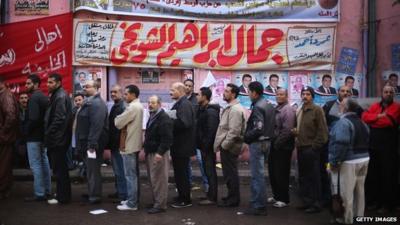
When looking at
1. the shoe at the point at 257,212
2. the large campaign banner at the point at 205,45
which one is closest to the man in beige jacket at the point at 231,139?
the shoe at the point at 257,212

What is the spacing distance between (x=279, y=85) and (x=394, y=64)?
2522 mm

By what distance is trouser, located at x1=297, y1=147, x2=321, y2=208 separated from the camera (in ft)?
24.2

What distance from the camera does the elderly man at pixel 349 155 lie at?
638 centimetres

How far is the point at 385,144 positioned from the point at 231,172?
2276 mm

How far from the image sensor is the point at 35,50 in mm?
10992

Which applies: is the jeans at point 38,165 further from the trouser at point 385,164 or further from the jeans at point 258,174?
the trouser at point 385,164

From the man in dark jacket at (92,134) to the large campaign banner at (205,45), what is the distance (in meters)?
3.29

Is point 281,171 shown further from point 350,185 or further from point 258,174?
point 350,185

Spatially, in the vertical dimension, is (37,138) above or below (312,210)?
above

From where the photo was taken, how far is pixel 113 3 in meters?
10.9

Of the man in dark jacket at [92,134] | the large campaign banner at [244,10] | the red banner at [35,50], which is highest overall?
the large campaign banner at [244,10]

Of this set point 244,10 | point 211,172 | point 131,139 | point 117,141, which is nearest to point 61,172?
point 117,141

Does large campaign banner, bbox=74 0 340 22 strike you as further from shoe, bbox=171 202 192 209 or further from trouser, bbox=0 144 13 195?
shoe, bbox=171 202 192 209

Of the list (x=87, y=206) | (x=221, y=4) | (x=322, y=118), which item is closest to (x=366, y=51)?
(x=221, y=4)
